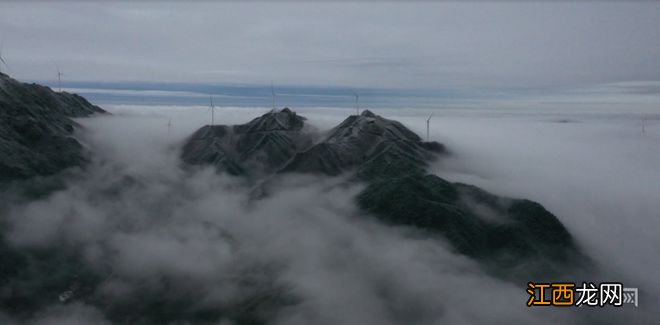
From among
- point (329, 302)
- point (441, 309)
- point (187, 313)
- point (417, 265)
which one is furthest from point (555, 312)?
point (187, 313)

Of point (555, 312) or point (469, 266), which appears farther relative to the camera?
point (469, 266)

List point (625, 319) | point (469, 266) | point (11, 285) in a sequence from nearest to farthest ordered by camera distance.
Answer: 1. point (625, 319)
2. point (11, 285)
3. point (469, 266)

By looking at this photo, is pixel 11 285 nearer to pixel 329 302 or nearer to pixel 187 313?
pixel 187 313

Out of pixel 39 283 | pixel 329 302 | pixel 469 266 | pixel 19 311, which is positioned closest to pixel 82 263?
pixel 39 283

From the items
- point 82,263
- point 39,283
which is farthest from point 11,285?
point 82,263

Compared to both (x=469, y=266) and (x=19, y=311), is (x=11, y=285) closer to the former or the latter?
(x=19, y=311)

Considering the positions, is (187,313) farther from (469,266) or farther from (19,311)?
(469,266)

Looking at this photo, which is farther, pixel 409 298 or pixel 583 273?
pixel 583 273

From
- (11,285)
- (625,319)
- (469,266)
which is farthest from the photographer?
(469,266)
